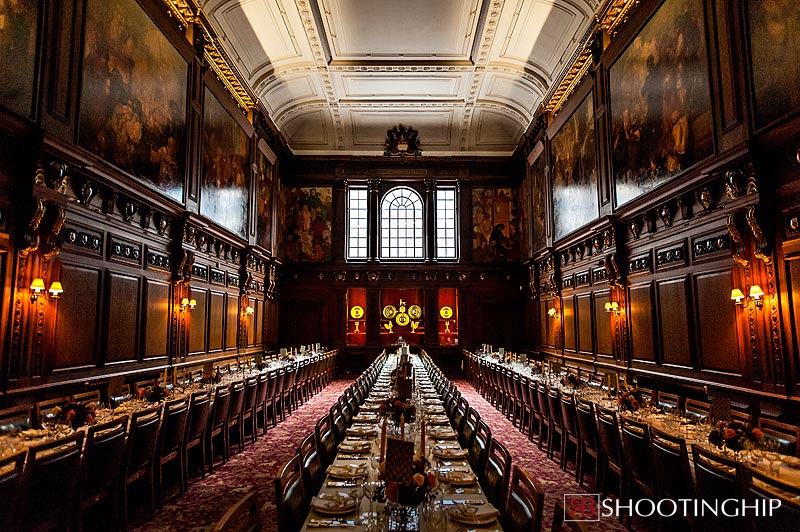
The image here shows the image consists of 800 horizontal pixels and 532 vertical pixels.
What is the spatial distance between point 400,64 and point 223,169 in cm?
616

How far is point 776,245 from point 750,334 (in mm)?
1168

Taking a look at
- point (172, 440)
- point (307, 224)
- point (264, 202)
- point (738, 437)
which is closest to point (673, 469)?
point (738, 437)

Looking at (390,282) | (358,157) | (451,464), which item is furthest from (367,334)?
(451,464)

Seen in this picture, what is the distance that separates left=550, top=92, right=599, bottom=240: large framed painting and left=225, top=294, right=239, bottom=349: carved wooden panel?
9088 mm

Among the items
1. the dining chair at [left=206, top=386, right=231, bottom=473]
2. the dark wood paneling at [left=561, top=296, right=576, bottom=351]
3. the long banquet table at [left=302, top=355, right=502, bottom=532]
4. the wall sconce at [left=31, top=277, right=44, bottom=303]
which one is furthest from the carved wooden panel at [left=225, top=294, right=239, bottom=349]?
the dark wood paneling at [left=561, top=296, right=576, bottom=351]

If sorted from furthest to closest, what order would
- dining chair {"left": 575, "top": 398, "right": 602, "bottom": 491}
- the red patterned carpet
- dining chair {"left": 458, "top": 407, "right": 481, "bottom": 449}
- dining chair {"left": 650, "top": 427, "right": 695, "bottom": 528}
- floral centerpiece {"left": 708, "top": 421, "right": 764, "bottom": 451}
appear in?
dining chair {"left": 575, "top": 398, "right": 602, "bottom": 491} → the red patterned carpet → dining chair {"left": 458, "top": 407, "right": 481, "bottom": 449} → floral centerpiece {"left": 708, "top": 421, "right": 764, "bottom": 451} → dining chair {"left": 650, "top": 427, "right": 695, "bottom": 528}

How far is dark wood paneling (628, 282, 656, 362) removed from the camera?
8359 mm

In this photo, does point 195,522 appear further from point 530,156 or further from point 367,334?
point 530,156

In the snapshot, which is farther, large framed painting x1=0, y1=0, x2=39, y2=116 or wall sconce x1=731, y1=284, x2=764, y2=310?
wall sconce x1=731, y1=284, x2=764, y2=310

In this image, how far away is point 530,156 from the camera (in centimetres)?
1625

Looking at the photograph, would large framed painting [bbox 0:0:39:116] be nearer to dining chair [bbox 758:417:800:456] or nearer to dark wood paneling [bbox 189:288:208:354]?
dark wood paneling [bbox 189:288:208:354]

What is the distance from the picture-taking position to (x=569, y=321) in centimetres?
1245

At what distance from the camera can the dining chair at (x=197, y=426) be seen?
5.36 m

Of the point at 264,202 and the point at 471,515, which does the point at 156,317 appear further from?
the point at 471,515
